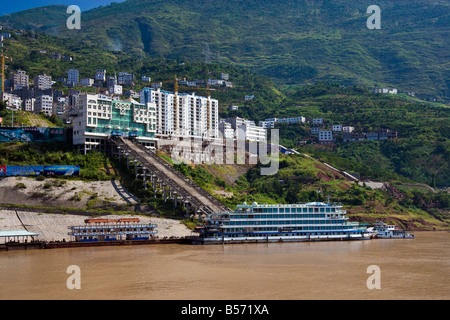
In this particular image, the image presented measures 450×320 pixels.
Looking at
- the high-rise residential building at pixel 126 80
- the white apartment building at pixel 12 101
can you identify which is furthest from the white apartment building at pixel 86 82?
the white apartment building at pixel 12 101

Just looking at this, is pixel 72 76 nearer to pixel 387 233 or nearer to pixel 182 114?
pixel 182 114

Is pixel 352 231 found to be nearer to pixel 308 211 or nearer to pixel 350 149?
pixel 308 211

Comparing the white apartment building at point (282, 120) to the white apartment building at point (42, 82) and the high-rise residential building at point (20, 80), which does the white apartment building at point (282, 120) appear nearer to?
the white apartment building at point (42, 82)

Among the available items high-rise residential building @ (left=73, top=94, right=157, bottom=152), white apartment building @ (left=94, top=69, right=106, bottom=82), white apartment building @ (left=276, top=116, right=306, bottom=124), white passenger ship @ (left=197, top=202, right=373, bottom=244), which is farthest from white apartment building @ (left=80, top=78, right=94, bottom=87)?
white passenger ship @ (left=197, top=202, right=373, bottom=244)

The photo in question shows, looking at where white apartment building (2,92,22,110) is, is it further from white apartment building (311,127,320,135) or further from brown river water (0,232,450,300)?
white apartment building (311,127,320,135)

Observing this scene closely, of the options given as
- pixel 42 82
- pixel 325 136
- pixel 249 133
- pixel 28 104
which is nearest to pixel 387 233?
pixel 249 133
